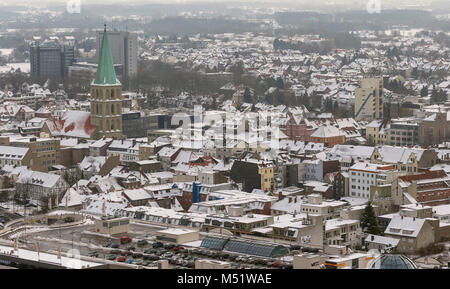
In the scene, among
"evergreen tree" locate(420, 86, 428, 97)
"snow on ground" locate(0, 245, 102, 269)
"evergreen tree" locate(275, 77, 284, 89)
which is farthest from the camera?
"evergreen tree" locate(275, 77, 284, 89)

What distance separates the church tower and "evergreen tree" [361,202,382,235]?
27.0 ft

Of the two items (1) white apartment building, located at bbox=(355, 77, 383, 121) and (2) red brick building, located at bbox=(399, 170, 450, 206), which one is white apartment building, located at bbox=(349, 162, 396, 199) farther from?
(1) white apartment building, located at bbox=(355, 77, 383, 121)

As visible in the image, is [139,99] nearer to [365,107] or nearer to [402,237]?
[365,107]

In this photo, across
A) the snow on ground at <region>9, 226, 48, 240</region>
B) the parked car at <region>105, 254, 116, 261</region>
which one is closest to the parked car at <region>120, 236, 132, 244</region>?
the parked car at <region>105, 254, 116, 261</region>

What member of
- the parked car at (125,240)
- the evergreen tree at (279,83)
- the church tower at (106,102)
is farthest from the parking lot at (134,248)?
the evergreen tree at (279,83)

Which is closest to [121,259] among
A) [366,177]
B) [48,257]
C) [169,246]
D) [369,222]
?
[48,257]

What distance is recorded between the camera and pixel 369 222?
38.7 ft

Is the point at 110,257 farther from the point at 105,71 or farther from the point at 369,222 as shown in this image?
the point at 105,71

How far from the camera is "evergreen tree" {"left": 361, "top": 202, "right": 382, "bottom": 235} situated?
11672 millimetres

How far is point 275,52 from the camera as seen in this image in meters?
46.5

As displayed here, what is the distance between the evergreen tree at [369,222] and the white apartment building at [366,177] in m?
1.71

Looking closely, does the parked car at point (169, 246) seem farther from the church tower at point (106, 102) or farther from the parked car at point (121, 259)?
the church tower at point (106, 102)

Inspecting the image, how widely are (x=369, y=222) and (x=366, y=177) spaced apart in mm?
2236
